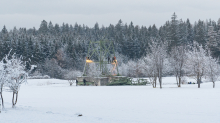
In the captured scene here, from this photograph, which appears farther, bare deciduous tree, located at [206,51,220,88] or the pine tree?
the pine tree

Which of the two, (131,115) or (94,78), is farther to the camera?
(94,78)

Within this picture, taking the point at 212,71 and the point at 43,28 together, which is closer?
the point at 212,71

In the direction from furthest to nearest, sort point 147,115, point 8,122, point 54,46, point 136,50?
point 136,50 < point 54,46 < point 147,115 < point 8,122

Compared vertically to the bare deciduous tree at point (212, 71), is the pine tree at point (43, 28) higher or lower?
higher

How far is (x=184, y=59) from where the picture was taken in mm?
31891

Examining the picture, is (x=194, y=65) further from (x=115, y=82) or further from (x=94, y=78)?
(x=94, y=78)

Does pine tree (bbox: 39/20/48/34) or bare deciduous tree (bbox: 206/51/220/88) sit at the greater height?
pine tree (bbox: 39/20/48/34)

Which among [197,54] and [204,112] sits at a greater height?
[197,54]

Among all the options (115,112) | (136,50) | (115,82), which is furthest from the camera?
(136,50)

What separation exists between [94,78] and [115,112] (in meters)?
27.1

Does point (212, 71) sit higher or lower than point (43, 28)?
lower

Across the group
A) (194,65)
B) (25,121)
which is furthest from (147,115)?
(194,65)

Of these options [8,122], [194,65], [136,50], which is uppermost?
[136,50]

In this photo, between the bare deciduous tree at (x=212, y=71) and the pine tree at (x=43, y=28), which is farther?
the pine tree at (x=43, y=28)
